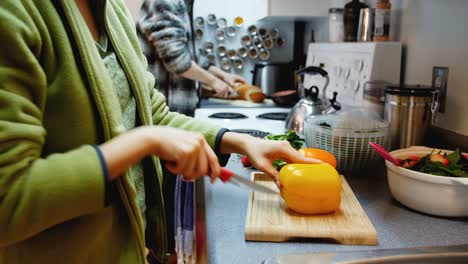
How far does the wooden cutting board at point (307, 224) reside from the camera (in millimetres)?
746

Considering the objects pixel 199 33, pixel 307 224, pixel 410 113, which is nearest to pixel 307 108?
pixel 410 113

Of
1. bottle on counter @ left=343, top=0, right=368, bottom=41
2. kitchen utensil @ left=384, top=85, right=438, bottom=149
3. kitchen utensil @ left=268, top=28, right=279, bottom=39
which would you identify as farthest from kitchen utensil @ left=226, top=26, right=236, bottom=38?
kitchen utensil @ left=384, top=85, right=438, bottom=149

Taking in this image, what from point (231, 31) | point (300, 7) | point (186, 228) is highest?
point (300, 7)

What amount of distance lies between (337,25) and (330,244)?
1.38 metres

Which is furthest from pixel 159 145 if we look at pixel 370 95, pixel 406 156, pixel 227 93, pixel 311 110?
pixel 227 93

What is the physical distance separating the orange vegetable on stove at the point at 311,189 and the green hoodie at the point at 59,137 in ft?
0.88

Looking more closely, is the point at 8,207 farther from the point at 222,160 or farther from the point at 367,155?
Answer: the point at 367,155

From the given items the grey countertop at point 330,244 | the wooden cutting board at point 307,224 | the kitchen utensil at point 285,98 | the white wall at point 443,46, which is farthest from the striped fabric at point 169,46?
the wooden cutting board at point 307,224

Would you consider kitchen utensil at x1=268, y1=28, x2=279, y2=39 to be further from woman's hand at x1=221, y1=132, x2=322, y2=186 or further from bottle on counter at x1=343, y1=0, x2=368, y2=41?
woman's hand at x1=221, y1=132, x2=322, y2=186

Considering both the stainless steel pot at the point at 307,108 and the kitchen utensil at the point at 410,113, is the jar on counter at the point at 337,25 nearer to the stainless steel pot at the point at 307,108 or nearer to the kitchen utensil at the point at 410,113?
the stainless steel pot at the point at 307,108

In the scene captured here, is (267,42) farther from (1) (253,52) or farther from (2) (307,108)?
(2) (307,108)

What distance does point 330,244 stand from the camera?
0.75m

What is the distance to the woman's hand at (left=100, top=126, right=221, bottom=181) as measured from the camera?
0.52 metres

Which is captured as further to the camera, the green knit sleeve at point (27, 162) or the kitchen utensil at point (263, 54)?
the kitchen utensil at point (263, 54)
